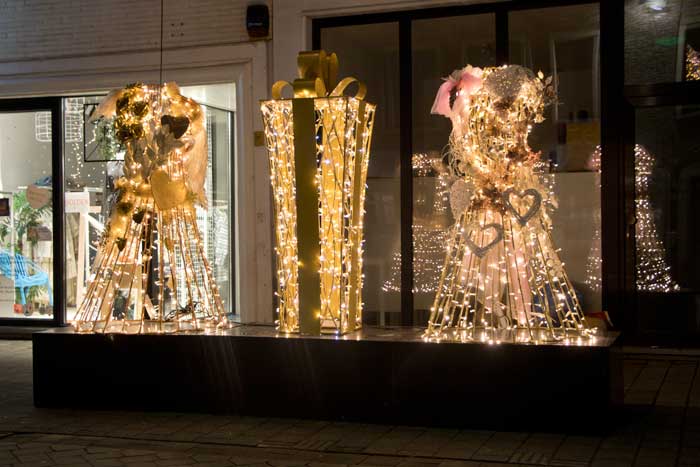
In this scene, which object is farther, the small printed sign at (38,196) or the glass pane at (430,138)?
the small printed sign at (38,196)

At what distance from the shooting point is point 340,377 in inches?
245

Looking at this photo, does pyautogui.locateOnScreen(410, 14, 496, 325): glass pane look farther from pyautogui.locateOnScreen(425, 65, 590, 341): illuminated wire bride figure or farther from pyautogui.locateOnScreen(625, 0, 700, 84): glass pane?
pyautogui.locateOnScreen(425, 65, 590, 341): illuminated wire bride figure

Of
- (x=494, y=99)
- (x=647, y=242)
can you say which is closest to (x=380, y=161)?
(x=647, y=242)

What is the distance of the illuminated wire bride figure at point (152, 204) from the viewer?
694 cm

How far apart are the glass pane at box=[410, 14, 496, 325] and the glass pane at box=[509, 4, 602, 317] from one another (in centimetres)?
60

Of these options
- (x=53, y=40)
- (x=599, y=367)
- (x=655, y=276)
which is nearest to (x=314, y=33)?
(x=53, y=40)

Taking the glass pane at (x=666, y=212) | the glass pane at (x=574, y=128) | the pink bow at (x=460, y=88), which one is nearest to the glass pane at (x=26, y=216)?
the glass pane at (x=574, y=128)

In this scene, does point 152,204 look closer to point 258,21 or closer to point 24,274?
point 258,21

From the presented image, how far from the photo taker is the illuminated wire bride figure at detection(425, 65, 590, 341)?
625 cm

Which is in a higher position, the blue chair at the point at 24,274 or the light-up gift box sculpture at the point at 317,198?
the light-up gift box sculpture at the point at 317,198

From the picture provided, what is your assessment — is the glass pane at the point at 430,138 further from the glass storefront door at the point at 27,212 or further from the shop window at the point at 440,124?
the glass storefront door at the point at 27,212

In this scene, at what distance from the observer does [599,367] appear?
18.6 ft

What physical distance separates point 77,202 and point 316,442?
19.6 ft

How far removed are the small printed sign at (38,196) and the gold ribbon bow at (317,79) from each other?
196 inches
